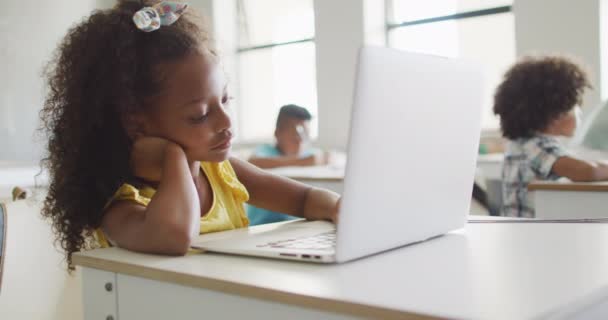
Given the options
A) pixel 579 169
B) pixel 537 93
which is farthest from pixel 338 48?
pixel 579 169

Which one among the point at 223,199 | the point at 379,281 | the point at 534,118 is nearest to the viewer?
the point at 379,281

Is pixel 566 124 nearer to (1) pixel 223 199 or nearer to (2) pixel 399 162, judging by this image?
(1) pixel 223 199

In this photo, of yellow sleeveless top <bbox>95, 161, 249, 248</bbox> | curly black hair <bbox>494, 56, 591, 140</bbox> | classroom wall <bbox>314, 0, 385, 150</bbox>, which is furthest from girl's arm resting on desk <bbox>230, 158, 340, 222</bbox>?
classroom wall <bbox>314, 0, 385, 150</bbox>

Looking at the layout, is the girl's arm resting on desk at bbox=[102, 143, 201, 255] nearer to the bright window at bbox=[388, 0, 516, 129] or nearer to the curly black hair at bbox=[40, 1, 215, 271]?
the curly black hair at bbox=[40, 1, 215, 271]

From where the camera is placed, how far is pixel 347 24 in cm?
511

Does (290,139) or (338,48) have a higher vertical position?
(338,48)

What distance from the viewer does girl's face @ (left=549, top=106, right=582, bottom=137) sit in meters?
2.34

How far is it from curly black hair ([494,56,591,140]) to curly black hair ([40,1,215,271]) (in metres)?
1.64

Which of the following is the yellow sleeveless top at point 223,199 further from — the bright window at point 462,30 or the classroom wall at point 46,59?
the classroom wall at point 46,59

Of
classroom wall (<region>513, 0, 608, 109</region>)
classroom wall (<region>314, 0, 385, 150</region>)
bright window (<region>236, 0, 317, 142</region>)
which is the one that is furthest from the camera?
bright window (<region>236, 0, 317, 142</region>)

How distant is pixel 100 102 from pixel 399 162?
0.53 m

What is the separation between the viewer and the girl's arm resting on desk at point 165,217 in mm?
803

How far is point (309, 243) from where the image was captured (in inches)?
33.0

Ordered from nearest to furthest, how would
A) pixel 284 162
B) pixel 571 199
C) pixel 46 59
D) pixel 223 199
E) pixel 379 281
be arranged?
pixel 379 281, pixel 223 199, pixel 571 199, pixel 284 162, pixel 46 59
